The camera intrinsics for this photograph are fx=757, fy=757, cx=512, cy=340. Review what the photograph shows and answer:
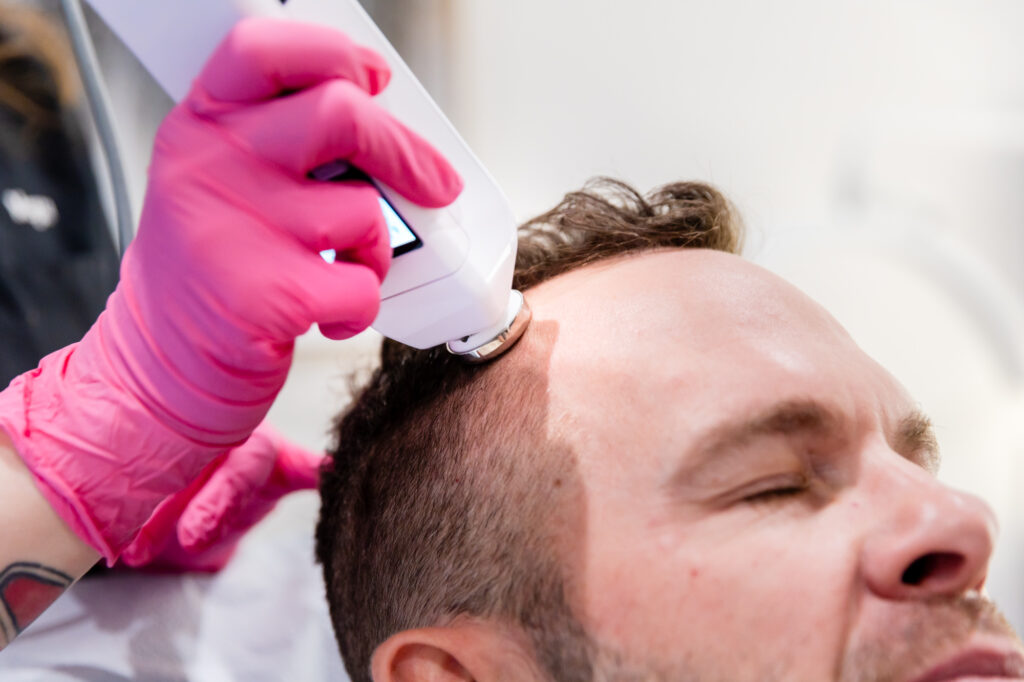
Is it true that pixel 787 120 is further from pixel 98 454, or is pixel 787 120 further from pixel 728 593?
pixel 98 454

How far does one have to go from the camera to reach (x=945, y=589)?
63 centimetres

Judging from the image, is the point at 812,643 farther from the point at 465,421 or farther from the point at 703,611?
the point at 465,421

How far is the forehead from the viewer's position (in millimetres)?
676

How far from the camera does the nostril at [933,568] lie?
2.07 feet

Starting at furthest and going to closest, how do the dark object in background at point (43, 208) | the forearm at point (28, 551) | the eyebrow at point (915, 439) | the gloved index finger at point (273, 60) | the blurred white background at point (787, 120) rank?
the blurred white background at point (787, 120), the dark object in background at point (43, 208), the eyebrow at point (915, 439), the forearm at point (28, 551), the gloved index finger at point (273, 60)

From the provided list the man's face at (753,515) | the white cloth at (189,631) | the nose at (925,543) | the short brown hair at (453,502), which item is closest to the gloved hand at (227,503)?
the white cloth at (189,631)

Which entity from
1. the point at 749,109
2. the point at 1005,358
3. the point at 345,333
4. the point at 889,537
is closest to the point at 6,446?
the point at 345,333

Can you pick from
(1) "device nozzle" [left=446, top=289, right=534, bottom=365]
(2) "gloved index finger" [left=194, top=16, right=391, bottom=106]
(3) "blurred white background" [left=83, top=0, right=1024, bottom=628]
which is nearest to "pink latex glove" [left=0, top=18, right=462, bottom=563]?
(2) "gloved index finger" [left=194, top=16, right=391, bottom=106]

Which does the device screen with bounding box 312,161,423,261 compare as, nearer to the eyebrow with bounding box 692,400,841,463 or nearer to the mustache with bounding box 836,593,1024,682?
the eyebrow with bounding box 692,400,841,463

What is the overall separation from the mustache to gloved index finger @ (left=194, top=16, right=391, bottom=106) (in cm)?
60

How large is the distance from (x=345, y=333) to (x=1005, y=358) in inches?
54.9

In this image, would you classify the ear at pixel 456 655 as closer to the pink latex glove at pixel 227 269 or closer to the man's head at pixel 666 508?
the man's head at pixel 666 508

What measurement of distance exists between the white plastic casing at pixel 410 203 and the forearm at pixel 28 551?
0.32 m

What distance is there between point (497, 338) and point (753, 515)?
0.91 feet
